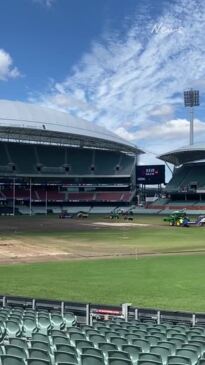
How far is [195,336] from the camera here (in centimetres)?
1114

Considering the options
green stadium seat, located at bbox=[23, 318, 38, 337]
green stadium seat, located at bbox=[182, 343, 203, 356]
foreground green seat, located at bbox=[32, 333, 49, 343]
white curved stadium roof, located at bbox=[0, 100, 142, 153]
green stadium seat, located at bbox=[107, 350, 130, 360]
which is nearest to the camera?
green stadium seat, located at bbox=[107, 350, 130, 360]

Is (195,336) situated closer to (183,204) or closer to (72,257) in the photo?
(72,257)

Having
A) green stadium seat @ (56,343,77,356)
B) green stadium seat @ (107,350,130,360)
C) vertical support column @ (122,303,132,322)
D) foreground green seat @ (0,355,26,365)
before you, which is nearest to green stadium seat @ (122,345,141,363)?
green stadium seat @ (107,350,130,360)

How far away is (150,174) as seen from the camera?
14225 centimetres

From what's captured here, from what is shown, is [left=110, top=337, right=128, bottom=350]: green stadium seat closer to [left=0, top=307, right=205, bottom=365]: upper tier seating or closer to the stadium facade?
[left=0, top=307, right=205, bottom=365]: upper tier seating

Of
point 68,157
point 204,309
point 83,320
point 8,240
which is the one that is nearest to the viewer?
point 83,320

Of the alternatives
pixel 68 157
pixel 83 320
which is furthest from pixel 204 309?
pixel 68 157

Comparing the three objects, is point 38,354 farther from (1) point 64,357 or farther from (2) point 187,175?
(2) point 187,175

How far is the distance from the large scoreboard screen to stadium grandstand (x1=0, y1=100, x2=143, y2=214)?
702 centimetres

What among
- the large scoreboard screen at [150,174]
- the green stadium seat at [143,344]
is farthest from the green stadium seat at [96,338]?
the large scoreboard screen at [150,174]

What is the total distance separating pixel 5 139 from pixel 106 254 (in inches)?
3899

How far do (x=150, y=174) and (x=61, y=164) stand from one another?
25.7m

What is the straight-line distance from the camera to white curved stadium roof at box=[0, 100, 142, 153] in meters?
120

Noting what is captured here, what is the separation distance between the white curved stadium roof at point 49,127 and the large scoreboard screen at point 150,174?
23.2 ft
